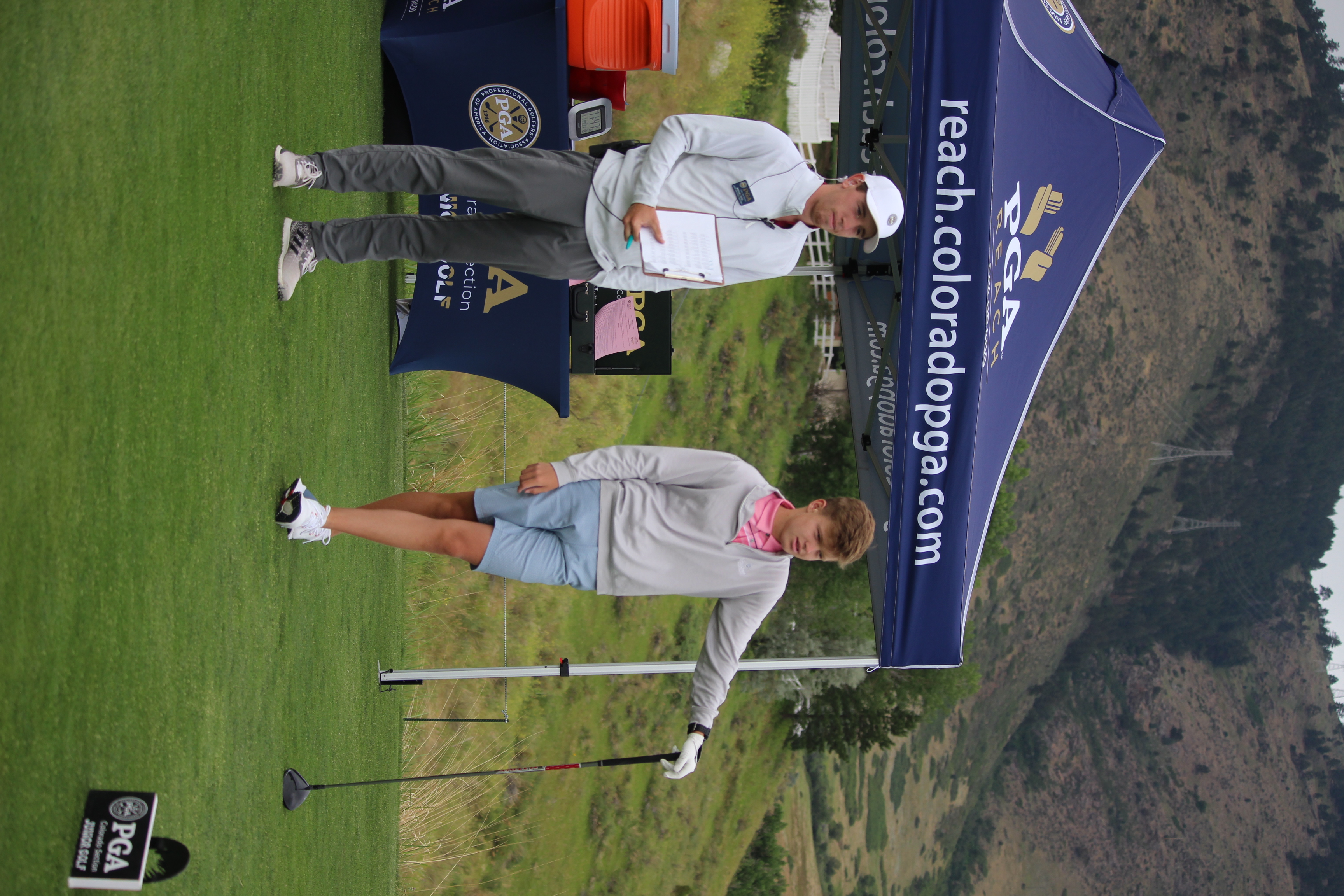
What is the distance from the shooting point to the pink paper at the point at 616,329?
242 inches

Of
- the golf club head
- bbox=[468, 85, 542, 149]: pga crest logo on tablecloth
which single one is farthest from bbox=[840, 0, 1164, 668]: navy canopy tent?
the golf club head

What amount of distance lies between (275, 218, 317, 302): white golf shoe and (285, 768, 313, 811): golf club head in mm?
1705

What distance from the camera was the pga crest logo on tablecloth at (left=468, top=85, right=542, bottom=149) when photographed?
16.7 feet

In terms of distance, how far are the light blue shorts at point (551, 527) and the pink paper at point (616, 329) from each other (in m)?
3.05

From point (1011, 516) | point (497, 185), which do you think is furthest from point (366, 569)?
point (1011, 516)

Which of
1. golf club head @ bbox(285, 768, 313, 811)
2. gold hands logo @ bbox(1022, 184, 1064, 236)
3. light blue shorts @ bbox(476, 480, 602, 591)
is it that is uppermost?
gold hands logo @ bbox(1022, 184, 1064, 236)

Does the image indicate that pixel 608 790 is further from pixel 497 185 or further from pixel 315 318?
pixel 497 185

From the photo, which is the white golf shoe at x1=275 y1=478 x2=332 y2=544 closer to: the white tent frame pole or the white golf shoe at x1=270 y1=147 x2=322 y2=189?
the white golf shoe at x1=270 y1=147 x2=322 y2=189

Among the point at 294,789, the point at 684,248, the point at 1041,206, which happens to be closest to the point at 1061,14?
the point at 1041,206

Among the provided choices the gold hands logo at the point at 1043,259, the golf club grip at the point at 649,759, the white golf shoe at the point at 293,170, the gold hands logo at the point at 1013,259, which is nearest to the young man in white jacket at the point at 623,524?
the golf club grip at the point at 649,759

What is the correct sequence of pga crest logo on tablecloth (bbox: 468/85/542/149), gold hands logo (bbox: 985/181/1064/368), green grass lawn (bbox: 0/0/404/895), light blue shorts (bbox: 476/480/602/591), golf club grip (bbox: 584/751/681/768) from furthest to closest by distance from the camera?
pga crest logo on tablecloth (bbox: 468/85/542/149)
gold hands logo (bbox: 985/181/1064/368)
golf club grip (bbox: 584/751/681/768)
light blue shorts (bbox: 476/480/602/591)
green grass lawn (bbox: 0/0/404/895)

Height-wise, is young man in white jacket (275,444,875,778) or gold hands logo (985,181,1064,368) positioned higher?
gold hands logo (985,181,1064,368)

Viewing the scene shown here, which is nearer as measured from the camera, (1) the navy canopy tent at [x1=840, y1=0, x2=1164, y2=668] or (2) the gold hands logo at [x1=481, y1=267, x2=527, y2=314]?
(1) the navy canopy tent at [x1=840, y1=0, x2=1164, y2=668]

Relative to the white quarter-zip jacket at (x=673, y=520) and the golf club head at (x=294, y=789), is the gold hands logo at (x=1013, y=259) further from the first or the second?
the golf club head at (x=294, y=789)
